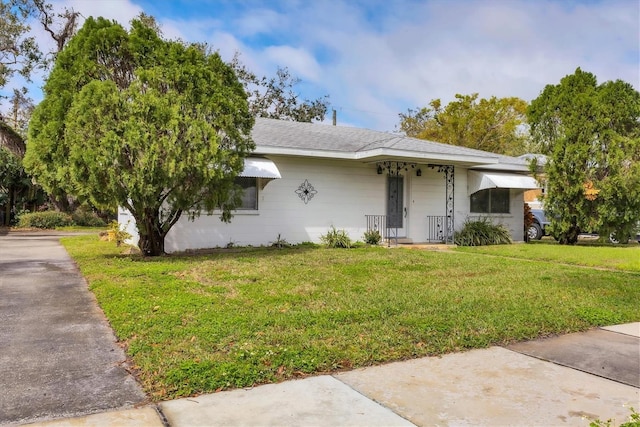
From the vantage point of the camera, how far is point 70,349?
4.22 metres

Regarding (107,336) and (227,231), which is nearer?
(107,336)

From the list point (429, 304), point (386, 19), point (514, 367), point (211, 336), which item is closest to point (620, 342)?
point (514, 367)

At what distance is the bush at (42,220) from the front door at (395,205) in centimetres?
1636

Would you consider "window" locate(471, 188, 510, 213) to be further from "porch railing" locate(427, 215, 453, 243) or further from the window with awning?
the window with awning

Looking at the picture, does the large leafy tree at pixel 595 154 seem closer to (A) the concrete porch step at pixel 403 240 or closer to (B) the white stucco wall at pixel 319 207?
(B) the white stucco wall at pixel 319 207

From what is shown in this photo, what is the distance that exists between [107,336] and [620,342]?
499cm

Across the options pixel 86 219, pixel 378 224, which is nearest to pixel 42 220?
pixel 86 219

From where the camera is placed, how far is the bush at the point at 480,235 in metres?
14.5

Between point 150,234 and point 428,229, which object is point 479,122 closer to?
point 428,229

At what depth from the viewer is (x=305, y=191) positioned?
13.4 meters

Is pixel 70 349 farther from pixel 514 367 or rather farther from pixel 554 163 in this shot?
pixel 554 163

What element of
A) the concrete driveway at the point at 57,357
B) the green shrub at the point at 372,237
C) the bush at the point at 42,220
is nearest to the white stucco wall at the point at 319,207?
the green shrub at the point at 372,237

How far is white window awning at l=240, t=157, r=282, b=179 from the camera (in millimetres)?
11664

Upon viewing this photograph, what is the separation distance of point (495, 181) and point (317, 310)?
36.6 feet
